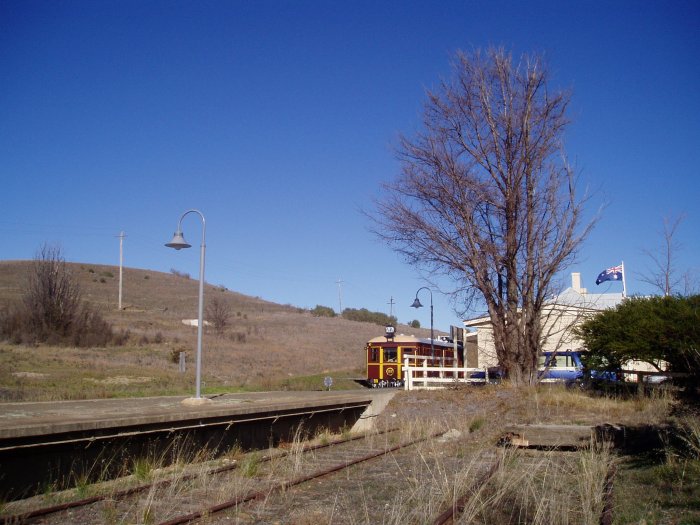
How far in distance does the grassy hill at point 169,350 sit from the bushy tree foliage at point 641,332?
13.5m

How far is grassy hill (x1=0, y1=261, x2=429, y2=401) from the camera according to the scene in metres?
29.2

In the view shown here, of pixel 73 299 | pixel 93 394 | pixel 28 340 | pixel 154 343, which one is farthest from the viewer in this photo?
pixel 154 343

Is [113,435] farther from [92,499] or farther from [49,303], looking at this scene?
[49,303]

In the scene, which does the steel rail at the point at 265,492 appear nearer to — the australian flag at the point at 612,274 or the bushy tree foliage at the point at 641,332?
the bushy tree foliage at the point at 641,332

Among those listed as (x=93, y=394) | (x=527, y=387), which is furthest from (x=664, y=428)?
(x=93, y=394)

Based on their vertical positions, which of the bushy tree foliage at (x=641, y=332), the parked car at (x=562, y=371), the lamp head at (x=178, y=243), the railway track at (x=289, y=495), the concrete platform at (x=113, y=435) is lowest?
the railway track at (x=289, y=495)

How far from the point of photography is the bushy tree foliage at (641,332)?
1778 centimetres

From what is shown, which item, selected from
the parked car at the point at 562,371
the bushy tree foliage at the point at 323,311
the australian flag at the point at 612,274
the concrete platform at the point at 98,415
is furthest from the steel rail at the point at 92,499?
the bushy tree foliage at the point at 323,311

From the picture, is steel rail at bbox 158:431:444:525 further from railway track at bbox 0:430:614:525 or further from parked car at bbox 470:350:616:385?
parked car at bbox 470:350:616:385

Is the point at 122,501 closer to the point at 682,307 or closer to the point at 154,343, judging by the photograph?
the point at 682,307

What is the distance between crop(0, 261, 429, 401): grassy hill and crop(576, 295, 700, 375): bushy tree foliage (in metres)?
13.5

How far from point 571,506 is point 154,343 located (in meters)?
45.2

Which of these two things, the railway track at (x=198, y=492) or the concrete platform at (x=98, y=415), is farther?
the concrete platform at (x=98, y=415)

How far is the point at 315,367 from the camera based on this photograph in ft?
173
